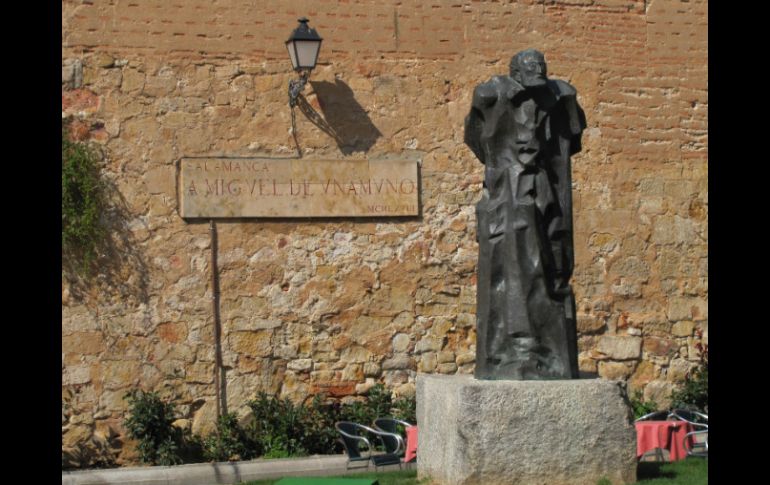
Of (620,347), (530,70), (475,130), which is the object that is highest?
(530,70)

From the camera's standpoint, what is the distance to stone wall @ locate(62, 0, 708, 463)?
11023mm

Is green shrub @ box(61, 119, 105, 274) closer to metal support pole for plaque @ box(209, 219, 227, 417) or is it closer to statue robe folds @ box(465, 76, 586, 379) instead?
metal support pole for plaque @ box(209, 219, 227, 417)

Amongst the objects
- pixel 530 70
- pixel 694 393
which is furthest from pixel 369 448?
pixel 694 393

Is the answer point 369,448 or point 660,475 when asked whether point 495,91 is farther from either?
point 369,448

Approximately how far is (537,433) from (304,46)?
17.3 ft

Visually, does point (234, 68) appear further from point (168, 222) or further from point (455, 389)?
point (455, 389)

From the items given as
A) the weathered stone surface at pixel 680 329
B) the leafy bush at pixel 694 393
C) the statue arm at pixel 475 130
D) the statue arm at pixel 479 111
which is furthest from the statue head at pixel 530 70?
the weathered stone surface at pixel 680 329

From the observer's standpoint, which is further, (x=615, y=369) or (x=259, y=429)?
(x=615, y=369)

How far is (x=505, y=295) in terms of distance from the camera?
23.9 ft

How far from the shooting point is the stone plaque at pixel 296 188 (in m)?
11.1

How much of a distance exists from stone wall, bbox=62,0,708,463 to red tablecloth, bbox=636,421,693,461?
2.59 m

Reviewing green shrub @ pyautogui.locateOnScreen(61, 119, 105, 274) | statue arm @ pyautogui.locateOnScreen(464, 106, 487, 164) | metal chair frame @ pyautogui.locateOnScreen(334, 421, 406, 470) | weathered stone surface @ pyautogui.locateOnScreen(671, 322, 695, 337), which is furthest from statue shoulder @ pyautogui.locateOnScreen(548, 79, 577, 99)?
weathered stone surface @ pyautogui.locateOnScreen(671, 322, 695, 337)

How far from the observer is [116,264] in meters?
11.0

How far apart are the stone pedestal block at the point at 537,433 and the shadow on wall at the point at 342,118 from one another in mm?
4797
